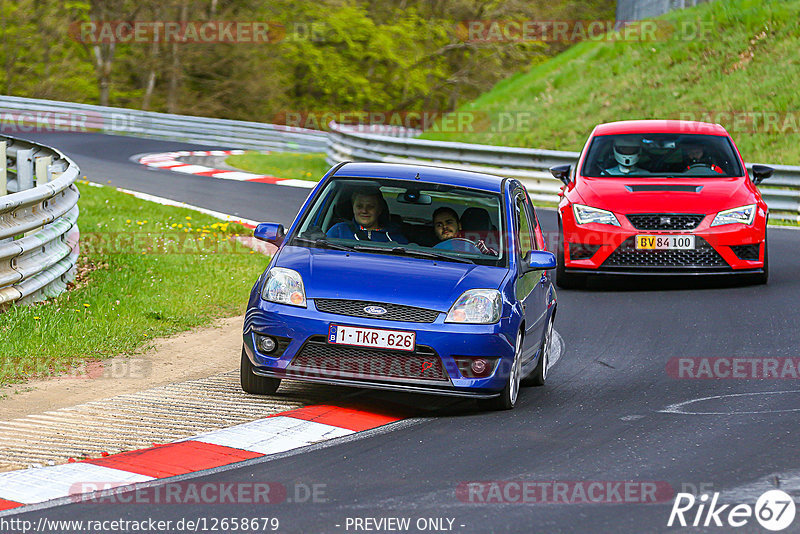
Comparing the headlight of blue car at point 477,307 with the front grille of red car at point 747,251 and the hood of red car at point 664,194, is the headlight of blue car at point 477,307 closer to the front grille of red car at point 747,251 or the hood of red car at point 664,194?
the hood of red car at point 664,194

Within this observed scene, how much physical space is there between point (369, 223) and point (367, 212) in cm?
8

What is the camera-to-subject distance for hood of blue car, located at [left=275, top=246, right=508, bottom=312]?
23.7 ft

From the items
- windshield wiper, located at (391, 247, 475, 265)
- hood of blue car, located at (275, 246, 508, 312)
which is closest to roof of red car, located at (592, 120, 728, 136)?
windshield wiper, located at (391, 247, 475, 265)

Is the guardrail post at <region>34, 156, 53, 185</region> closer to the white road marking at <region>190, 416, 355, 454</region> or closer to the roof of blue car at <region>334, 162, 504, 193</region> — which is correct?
the roof of blue car at <region>334, 162, 504, 193</region>

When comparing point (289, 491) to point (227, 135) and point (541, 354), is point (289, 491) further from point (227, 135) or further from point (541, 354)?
point (227, 135)

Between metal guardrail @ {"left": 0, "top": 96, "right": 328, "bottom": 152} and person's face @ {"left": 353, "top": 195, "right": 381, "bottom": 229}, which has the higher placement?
person's face @ {"left": 353, "top": 195, "right": 381, "bottom": 229}

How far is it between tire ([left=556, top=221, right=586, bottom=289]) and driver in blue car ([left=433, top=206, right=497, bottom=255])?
4.57 metres

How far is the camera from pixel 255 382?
7.64 metres

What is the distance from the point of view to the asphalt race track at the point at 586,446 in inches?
204

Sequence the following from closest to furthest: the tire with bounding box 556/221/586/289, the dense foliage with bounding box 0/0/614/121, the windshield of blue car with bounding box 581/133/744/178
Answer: the tire with bounding box 556/221/586/289, the windshield of blue car with bounding box 581/133/744/178, the dense foliage with bounding box 0/0/614/121

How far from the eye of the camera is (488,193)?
841cm

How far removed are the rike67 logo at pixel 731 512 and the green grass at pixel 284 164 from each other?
1994 cm

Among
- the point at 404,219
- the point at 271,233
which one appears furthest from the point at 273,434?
the point at 404,219

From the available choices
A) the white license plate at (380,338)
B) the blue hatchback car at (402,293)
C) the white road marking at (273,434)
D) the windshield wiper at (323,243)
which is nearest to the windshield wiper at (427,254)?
the blue hatchback car at (402,293)
